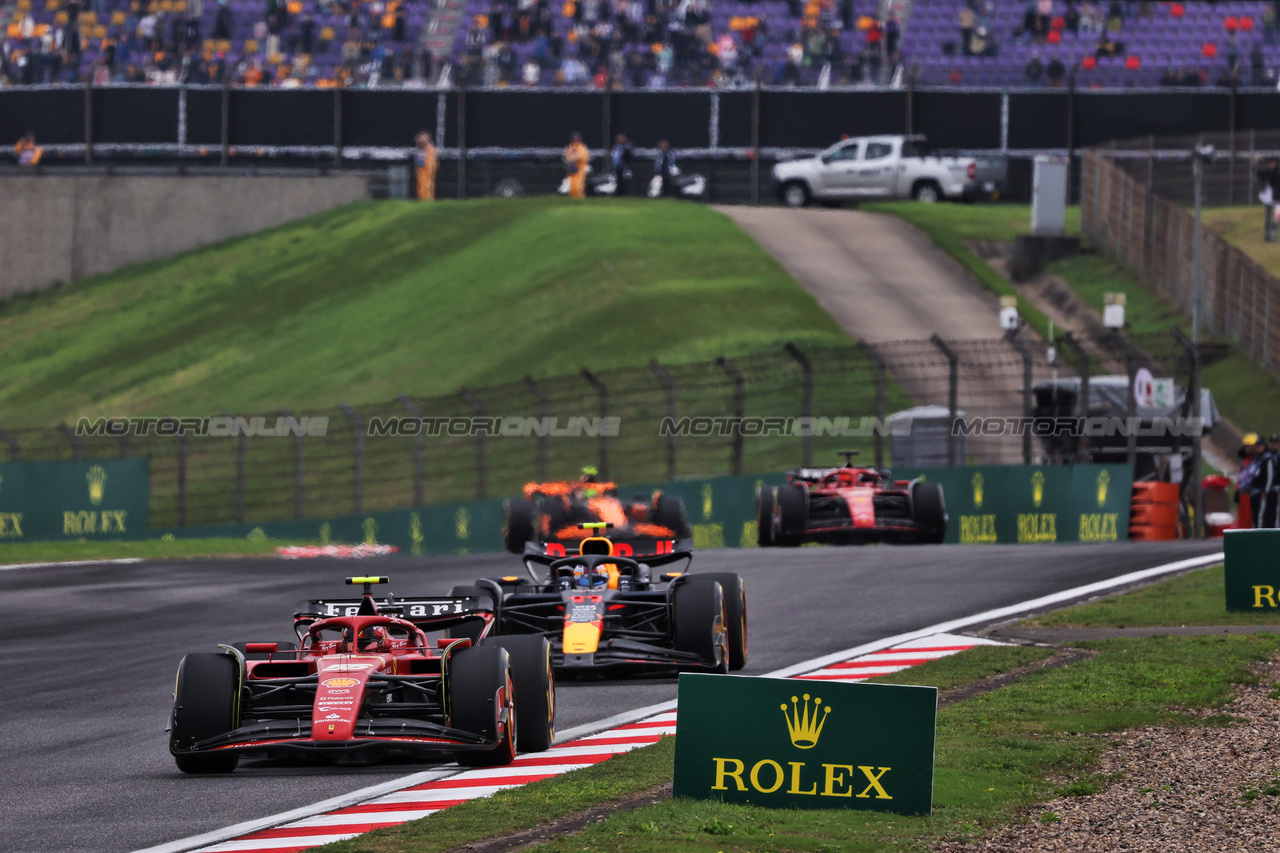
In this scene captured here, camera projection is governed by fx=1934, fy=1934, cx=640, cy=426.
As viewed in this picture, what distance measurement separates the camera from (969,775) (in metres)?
8.98

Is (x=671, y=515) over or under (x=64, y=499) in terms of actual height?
over

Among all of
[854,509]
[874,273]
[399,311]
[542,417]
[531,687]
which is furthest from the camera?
[874,273]

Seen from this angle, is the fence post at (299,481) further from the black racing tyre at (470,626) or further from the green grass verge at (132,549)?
the black racing tyre at (470,626)

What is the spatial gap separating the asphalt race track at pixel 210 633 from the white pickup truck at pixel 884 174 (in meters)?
21.6

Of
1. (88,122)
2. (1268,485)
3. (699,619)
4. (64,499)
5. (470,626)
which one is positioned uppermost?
(88,122)

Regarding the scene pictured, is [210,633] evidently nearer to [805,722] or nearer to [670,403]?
[805,722]

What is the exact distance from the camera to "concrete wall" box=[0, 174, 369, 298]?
145ft

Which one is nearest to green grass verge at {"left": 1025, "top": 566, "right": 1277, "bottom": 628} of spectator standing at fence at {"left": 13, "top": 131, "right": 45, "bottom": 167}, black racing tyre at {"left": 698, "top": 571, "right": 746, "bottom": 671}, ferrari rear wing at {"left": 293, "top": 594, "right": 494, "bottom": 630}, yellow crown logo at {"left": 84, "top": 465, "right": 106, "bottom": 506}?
black racing tyre at {"left": 698, "top": 571, "right": 746, "bottom": 671}

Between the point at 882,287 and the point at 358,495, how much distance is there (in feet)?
46.1

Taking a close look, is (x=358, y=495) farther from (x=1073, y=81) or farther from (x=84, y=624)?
(x=1073, y=81)

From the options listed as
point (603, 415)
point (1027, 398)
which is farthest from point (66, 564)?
point (1027, 398)

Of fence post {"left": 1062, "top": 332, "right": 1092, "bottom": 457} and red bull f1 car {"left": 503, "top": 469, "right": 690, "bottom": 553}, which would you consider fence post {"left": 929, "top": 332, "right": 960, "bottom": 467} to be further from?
red bull f1 car {"left": 503, "top": 469, "right": 690, "bottom": 553}

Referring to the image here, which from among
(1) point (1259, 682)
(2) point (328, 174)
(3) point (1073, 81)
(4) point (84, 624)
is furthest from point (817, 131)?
(1) point (1259, 682)

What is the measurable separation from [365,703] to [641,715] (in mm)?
2369
